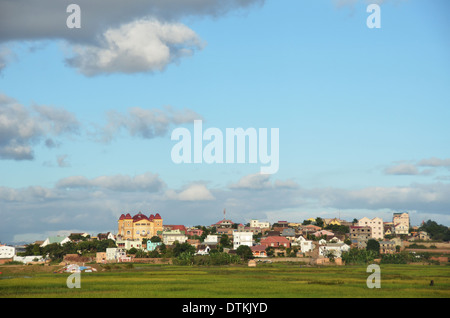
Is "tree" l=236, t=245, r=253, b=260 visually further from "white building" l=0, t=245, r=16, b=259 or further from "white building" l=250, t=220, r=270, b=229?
"white building" l=250, t=220, r=270, b=229

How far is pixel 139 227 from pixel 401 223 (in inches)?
2610

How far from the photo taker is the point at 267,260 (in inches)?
3275

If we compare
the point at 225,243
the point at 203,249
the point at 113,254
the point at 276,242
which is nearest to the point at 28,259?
the point at 113,254

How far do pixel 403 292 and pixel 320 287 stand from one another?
19.3 feet

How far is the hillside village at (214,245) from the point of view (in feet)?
290

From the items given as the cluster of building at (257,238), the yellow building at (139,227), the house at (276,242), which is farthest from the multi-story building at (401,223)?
the yellow building at (139,227)

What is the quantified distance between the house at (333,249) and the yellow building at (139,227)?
42.5 meters

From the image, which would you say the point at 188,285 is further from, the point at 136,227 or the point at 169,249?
the point at 136,227

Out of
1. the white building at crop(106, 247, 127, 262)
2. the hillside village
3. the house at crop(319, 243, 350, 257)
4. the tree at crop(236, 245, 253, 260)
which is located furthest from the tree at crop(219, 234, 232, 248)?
the white building at crop(106, 247, 127, 262)

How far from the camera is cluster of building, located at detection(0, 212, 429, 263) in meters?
94.2

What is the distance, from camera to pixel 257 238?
116m

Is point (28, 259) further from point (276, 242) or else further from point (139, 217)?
point (276, 242)

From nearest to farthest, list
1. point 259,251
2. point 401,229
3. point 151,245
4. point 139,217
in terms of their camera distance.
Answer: point 259,251 → point 151,245 → point 139,217 → point 401,229
